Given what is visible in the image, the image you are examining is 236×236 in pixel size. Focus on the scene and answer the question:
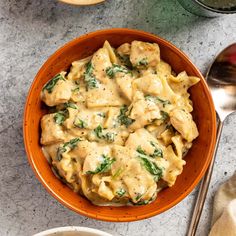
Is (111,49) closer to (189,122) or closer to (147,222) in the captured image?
(189,122)

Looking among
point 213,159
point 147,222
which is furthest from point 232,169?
point 147,222

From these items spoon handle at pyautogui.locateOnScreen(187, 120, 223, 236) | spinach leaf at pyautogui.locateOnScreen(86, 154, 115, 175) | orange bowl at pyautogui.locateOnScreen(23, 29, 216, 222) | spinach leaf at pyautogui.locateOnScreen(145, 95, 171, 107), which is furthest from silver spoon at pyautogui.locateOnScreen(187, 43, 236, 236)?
spinach leaf at pyautogui.locateOnScreen(86, 154, 115, 175)

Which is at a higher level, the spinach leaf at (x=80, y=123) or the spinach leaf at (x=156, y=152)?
the spinach leaf at (x=80, y=123)

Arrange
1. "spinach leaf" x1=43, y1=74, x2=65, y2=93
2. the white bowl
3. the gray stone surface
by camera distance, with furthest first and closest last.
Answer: the gray stone surface, "spinach leaf" x1=43, y1=74, x2=65, y2=93, the white bowl

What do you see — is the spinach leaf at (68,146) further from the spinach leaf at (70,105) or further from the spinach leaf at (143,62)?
the spinach leaf at (143,62)

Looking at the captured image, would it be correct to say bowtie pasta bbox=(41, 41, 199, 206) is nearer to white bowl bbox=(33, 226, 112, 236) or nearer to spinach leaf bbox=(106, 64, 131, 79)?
spinach leaf bbox=(106, 64, 131, 79)

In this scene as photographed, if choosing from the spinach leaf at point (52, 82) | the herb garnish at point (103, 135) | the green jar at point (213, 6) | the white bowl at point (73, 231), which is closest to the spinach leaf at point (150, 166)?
the herb garnish at point (103, 135)
